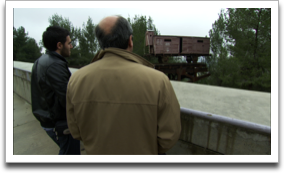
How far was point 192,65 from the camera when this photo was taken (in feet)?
62.7

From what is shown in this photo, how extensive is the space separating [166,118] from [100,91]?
1.42ft

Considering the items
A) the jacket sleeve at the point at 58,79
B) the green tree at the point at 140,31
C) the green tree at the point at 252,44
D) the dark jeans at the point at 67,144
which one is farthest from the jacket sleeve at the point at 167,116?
the green tree at the point at 140,31

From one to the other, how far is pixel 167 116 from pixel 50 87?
1127 millimetres

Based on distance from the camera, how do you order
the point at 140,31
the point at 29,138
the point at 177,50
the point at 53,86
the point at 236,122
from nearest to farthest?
the point at 53,86, the point at 236,122, the point at 29,138, the point at 177,50, the point at 140,31

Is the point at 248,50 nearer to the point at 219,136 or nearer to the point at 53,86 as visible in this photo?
the point at 219,136

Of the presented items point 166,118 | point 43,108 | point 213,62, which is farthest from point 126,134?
point 213,62

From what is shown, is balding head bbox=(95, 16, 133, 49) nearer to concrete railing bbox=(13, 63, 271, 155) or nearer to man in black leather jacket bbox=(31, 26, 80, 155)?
man in black leather jacket bbox=(31, 26, 80, 155)

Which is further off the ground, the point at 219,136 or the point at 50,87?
the point at 50,87

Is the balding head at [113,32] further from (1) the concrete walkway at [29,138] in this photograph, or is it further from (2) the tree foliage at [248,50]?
(2) the tree foliage at [248,50]

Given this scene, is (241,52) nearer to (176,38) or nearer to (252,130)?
(176,38)

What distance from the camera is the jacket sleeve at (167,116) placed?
40.3 inches

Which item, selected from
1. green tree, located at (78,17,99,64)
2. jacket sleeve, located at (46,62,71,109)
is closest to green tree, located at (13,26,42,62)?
green tree, located at (78,17,99,64)

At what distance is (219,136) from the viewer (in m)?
1.79

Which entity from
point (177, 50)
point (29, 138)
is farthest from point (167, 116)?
point (177, 50)
